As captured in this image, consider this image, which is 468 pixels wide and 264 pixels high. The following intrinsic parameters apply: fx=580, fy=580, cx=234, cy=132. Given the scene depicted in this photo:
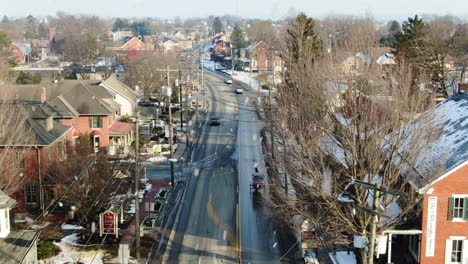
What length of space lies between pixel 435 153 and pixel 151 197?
20.3 metres

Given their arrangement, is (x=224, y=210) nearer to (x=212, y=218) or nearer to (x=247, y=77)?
(x=212, y=218)

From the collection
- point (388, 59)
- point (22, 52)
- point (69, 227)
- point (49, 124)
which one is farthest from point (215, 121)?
point (22, 52)

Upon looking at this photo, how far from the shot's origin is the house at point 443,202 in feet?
81.7

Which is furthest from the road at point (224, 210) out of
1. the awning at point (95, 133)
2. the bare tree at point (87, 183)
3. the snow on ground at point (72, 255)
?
the awning at point (95, 133)

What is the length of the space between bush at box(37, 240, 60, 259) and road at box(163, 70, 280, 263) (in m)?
5.49

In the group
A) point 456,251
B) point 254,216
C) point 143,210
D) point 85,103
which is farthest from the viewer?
point 85,103

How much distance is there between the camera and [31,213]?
35500 millimetres

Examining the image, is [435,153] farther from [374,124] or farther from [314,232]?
[314,232]

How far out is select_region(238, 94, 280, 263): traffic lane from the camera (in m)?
29.9

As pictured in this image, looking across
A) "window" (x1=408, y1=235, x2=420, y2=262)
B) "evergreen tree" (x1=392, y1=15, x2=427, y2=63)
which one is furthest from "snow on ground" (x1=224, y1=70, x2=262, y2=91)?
"window" (x1=408, y1=235, x2=420, y2=262)

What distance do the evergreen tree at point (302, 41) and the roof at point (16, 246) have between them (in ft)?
81.6

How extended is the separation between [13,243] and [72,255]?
235 inches

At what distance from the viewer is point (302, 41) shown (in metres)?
45.6

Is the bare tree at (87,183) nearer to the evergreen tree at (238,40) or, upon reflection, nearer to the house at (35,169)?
the house at (35,169)
